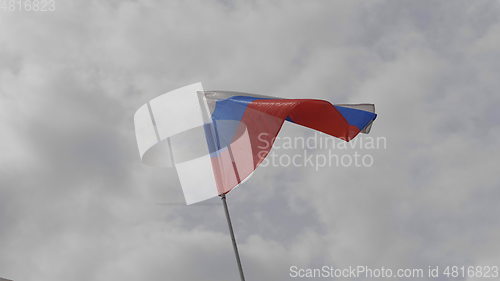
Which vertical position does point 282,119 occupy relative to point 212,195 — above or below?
above

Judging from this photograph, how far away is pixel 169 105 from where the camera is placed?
21469mm

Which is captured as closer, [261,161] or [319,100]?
[261,161]

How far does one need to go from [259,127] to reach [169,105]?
136 inches

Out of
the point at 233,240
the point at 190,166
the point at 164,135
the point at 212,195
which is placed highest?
the point at 164,135

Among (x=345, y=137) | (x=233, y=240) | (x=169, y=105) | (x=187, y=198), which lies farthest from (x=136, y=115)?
(x=345, y=137)

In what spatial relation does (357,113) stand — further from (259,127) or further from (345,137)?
(259,127)

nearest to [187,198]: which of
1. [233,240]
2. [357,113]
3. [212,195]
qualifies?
[212,195]

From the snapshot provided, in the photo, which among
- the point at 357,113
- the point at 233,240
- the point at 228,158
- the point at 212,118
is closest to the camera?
the point at 233,240

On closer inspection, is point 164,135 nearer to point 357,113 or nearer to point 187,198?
point 187,198

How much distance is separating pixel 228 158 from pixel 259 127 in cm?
158

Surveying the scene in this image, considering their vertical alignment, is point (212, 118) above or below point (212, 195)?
above

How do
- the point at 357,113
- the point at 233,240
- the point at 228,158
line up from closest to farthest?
the point at 233,240
the point at 228,158
the point at 357,113

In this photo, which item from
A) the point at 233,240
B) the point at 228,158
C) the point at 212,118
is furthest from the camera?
the point at 212,118

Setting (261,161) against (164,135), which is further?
(164,135)
